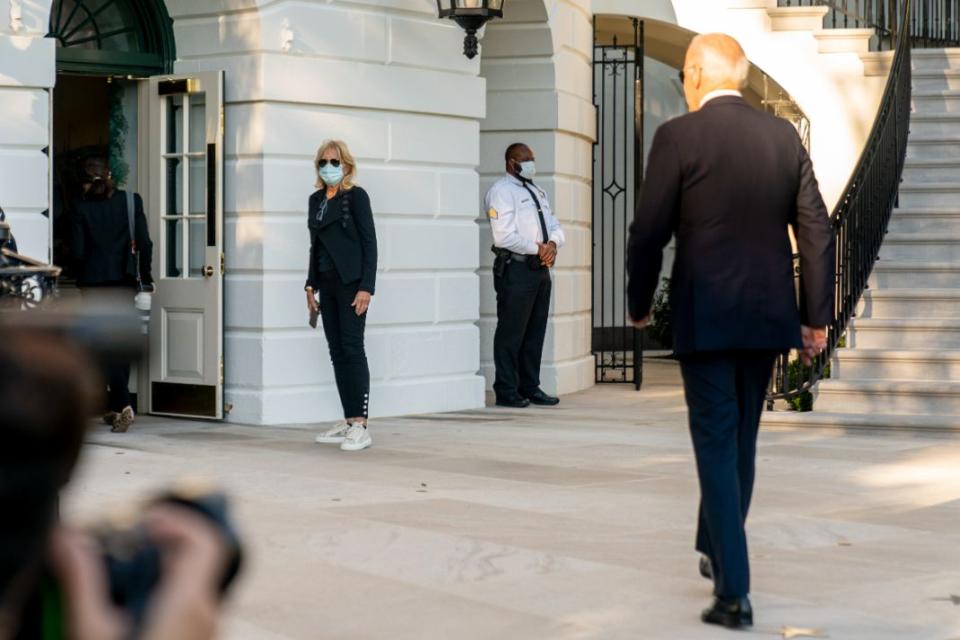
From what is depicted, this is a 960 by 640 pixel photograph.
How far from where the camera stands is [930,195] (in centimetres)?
1306

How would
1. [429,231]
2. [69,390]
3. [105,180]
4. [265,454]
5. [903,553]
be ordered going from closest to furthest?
[69,390] < [903,553] < [265,454] < [105,180] < [429,231]

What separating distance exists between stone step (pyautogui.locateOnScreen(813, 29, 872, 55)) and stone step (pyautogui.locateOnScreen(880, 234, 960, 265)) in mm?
4053

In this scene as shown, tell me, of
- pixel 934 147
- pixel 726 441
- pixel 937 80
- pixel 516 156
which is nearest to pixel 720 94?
pixel 726 441

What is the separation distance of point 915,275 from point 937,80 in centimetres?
341

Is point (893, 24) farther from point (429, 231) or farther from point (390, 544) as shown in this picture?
point (390, 544)

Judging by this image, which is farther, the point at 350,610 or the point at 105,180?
the point at 105,180

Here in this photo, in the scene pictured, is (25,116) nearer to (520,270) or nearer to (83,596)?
(520,270)

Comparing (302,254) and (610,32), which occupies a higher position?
(610,32)

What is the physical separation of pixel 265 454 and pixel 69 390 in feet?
27.5

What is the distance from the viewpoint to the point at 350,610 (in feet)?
16.7

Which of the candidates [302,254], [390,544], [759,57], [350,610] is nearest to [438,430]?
[302,254]

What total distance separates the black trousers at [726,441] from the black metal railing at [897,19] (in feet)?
39.1

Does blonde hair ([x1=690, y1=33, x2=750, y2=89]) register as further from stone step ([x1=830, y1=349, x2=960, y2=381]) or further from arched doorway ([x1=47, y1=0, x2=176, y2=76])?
arched doorway ([x1=47, y1=0, x2=176, y2=76])

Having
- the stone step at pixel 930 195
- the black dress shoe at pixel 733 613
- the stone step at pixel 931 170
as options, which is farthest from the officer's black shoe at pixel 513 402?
the black dress shoe at pixel 733 613
